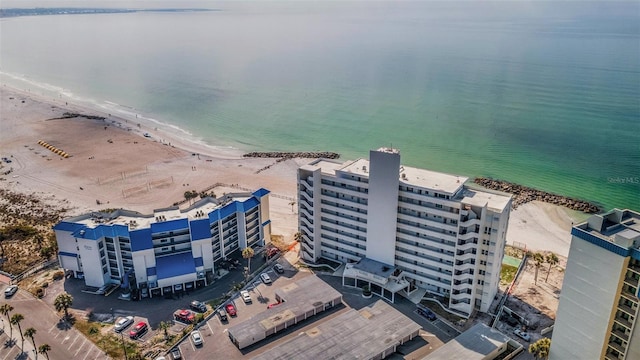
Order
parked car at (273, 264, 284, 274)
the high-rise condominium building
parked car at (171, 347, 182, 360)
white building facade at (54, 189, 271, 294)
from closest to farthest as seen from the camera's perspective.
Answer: the high-rise condominium building, parked car at (171, 347, 182, 360), white building facade at (54, 189, 271, 294), parked car at (273, 264, 284, 274)

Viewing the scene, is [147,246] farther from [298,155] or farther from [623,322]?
[298,155]

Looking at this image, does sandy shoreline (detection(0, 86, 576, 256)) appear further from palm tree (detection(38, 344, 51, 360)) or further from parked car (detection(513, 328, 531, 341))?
palm tree (detection(38, 344, 51, 360))

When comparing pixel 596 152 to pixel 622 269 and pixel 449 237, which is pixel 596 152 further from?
pixel 622 269

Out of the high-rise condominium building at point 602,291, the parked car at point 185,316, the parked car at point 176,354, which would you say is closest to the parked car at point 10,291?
the parked car at point 185,316

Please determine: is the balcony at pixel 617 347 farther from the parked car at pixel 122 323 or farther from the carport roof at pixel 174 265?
the parked car at pixel 122 323

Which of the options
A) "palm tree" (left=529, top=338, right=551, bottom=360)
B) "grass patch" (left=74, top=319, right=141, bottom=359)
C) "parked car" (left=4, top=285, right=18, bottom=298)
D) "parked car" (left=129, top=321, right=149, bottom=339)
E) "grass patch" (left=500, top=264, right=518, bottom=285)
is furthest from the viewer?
"grass patch" (left=500, top=264, right=518, bottom=285)

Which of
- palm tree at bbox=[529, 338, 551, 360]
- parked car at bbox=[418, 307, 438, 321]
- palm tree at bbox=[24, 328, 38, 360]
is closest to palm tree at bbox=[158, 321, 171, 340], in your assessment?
palm tree at bbox=[24, 328, 38, 360]

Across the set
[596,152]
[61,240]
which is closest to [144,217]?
[61,240]
